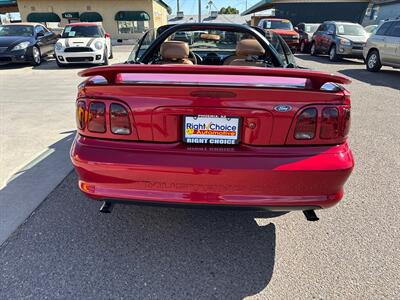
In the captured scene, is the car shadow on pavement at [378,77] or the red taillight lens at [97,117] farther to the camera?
the car shadow on pavement at [378,77]

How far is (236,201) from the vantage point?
209cm

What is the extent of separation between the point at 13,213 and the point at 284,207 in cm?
235

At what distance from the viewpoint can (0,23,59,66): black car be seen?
38.9ft

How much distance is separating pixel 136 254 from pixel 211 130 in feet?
3.66

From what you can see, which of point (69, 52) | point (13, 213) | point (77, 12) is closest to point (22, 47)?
point (69, 52)

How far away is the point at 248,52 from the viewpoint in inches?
136

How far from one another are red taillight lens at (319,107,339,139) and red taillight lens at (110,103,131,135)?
4.11 feet

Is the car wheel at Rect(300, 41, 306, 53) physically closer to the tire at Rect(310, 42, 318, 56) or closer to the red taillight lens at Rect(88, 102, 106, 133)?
the tire at Rect(310, 42, 318, 56)

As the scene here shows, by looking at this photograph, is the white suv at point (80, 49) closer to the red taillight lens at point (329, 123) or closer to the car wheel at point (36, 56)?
the car wheel at point (36, 56)

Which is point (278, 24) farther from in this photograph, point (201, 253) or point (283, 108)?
point (201, 253)

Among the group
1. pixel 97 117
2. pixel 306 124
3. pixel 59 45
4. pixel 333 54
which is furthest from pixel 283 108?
pixel 333 54

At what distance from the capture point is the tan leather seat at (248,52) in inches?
136

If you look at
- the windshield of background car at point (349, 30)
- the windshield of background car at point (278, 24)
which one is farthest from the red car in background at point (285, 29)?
the windshield of background car at point (349, 30)

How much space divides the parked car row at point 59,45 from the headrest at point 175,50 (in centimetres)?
926
